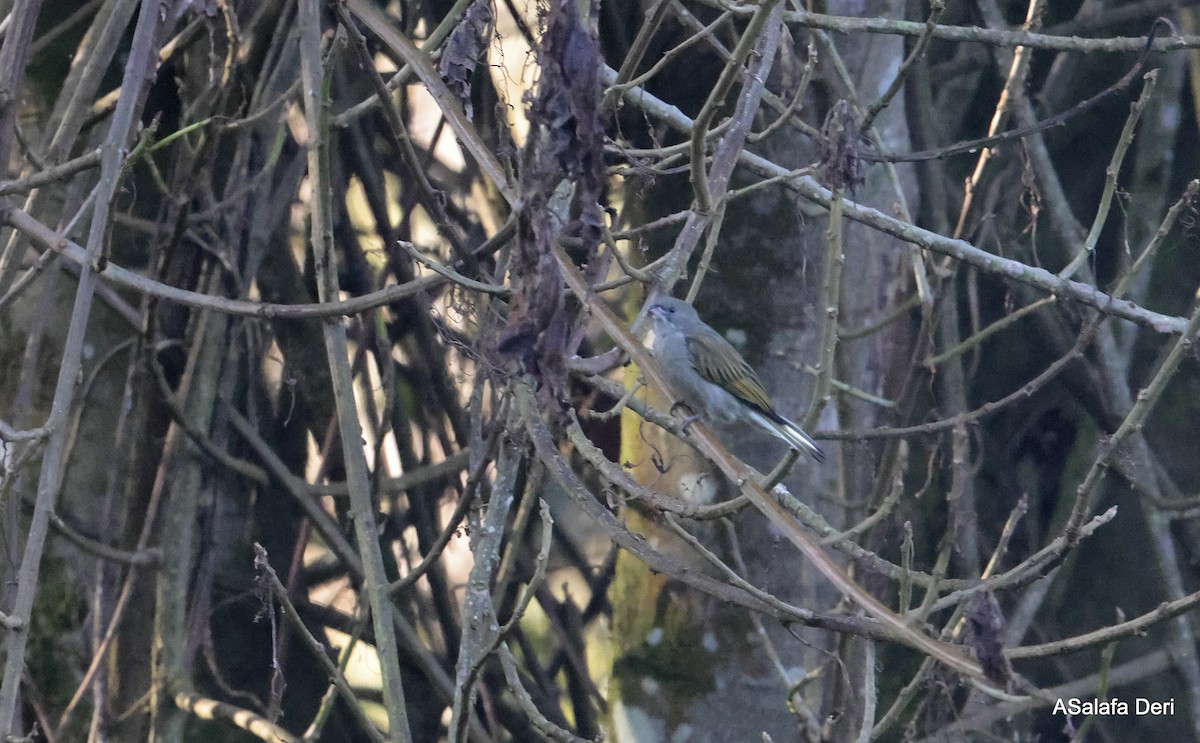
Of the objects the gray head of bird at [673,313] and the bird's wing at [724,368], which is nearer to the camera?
the gray head of bird at [673,313]

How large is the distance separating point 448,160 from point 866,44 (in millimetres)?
2622

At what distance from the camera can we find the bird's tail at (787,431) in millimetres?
3555

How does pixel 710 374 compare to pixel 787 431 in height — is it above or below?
above

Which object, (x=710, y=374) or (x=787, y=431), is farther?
(x=710, y=374)

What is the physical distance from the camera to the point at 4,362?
4137mm

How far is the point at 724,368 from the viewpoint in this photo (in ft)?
13.4

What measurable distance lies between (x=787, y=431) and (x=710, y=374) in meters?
0.41

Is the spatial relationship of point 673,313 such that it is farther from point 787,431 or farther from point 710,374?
point 787,431

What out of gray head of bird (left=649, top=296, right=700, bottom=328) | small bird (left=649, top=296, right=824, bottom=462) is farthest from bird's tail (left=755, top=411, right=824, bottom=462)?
gray head of bird (left=649, top=296, right=700, bottom=328)

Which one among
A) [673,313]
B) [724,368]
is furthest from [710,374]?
[673,313]

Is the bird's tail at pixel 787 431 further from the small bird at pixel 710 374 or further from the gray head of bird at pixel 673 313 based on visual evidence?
the gray head of bird at pixel 673 313

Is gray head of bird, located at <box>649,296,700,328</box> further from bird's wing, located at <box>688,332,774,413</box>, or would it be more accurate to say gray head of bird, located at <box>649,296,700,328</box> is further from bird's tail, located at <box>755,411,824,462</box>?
bird's tail, located at <box>755,411,824,462</box>

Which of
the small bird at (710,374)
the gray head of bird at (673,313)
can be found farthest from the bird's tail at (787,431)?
the gray head of bird at (673,313)

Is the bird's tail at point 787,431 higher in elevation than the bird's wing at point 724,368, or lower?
lower
